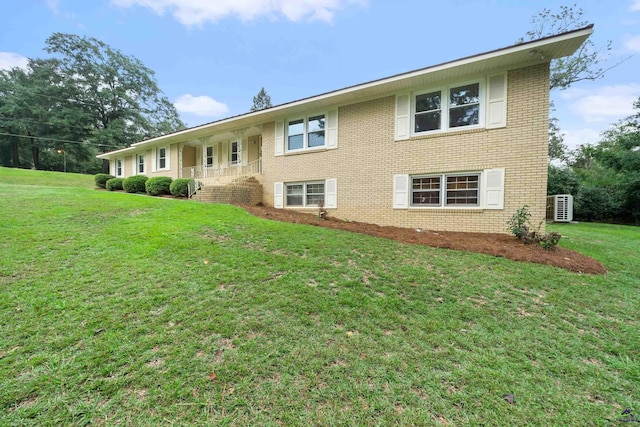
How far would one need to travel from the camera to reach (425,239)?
643 centimetres

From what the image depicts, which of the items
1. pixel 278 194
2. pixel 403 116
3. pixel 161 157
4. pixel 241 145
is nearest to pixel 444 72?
pixel 403 116

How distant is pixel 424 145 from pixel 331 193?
3.56 meters

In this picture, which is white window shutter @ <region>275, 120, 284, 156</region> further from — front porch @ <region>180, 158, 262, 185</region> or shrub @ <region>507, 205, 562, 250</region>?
shrub @ <region>507, 205, 562, 250</region>

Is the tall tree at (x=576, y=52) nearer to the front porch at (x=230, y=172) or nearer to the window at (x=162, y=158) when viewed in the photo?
A: the front porch at (x=230, y=172)

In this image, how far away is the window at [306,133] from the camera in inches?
412

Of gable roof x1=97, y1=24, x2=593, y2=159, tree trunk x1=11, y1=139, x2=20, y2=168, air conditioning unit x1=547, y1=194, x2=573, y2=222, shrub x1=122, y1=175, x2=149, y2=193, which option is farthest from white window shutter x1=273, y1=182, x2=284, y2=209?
tree trunk x1=11, y1=139, x2=20, y2=168

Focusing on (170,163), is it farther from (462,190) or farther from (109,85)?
(109,85)

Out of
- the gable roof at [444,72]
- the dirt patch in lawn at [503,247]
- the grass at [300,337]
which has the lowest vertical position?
the grass at [300,337]

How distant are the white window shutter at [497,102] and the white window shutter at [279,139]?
7.37 m

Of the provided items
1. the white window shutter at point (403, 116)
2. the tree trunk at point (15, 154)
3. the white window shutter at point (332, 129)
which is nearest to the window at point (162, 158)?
the white window shutter at point (332, 129)

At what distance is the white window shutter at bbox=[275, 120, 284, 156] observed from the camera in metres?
11.2

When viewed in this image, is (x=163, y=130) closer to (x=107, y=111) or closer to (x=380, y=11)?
(x=107, y=111)

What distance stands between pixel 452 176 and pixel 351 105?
14.2 feet

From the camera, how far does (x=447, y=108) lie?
26.3 feet
